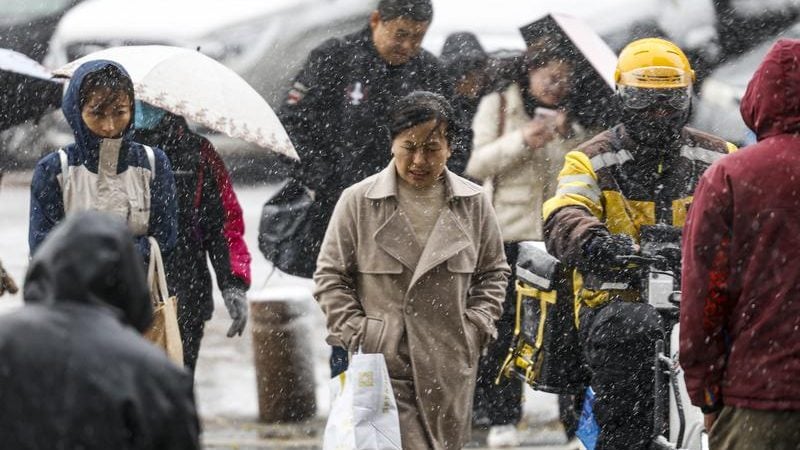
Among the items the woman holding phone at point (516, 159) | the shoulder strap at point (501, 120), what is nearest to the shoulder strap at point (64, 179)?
the woman holding phone at point (516, 159)

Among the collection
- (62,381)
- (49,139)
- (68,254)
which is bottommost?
(49,139)

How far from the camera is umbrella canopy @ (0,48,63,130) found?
28.4 feet

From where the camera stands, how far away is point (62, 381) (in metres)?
3.74

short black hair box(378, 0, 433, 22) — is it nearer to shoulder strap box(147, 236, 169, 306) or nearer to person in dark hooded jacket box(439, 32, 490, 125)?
person in dark hooded jacket box(439, 32, 490, 125)

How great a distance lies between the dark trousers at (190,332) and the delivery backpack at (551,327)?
1546mm

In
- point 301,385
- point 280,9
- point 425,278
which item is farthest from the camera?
point 280,9

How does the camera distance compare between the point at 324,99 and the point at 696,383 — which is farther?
the point at 324,99

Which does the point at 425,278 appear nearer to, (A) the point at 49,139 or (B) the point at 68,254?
(B) the point at 68,254

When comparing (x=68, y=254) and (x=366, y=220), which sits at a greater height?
(x=68, y=254)

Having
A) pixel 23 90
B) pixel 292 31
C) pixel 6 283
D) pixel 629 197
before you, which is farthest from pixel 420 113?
pixel 292 31

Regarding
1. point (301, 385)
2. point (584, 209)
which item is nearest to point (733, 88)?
point (301, 385)

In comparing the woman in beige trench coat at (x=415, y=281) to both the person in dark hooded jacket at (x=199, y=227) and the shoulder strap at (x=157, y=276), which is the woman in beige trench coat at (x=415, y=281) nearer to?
the shoulder strap at (x=157, y=276)

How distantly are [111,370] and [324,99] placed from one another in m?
4.87

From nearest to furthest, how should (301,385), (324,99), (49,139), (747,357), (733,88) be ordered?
1. (747,357)
2. (324,99)
3. (301,385)
4. (733,88)
5. (49,139)
